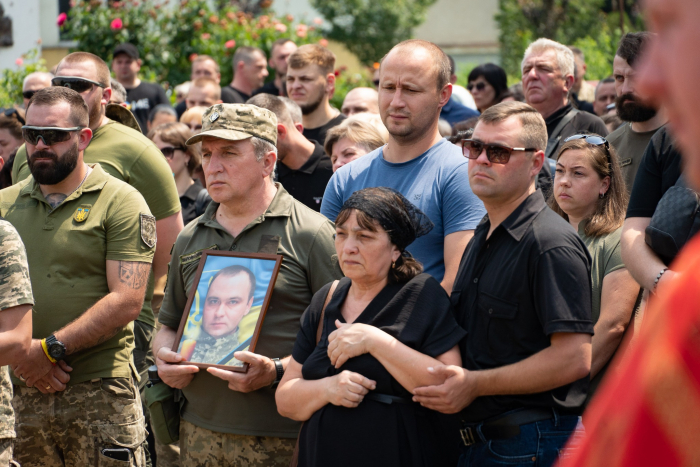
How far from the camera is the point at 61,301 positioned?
14.5ft

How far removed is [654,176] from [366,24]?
26180 mm

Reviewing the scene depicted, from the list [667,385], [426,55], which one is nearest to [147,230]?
[426,55]

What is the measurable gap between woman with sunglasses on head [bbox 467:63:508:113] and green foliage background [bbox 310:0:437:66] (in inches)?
795

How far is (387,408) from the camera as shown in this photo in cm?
309

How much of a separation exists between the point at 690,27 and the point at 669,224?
295 centimetres

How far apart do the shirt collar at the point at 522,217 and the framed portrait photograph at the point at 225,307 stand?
3.78 feet

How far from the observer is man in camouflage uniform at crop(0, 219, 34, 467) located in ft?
11.9

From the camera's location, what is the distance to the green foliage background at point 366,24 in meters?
28.7

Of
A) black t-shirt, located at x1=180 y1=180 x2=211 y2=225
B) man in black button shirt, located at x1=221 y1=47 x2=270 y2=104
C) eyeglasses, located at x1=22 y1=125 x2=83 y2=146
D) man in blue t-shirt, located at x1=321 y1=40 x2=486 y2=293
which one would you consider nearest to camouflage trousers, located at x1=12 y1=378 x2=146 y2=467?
eyeglasses, located at x1=22 y1=125 x2=83 y2=146

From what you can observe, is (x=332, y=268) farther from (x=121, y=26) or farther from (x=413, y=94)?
(x=121, y=26)

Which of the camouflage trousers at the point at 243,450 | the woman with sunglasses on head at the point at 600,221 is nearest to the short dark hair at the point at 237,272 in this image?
the camouflage trousers at the point at 243,450

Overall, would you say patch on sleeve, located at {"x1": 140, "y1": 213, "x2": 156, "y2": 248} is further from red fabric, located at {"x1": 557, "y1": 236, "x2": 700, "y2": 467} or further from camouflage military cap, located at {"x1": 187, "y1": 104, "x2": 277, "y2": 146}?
red fabric, located at {"x1": 557, "y1": 236, "x2": 700, "y2": 467}

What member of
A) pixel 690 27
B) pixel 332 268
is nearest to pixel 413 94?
pixel 332 268

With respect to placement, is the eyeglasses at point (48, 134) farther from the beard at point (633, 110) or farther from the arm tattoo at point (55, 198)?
the beard at point (633, 110)
